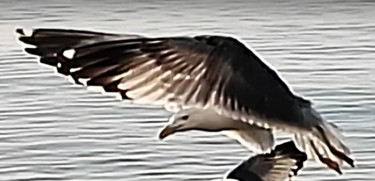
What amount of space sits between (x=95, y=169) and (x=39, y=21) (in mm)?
1155

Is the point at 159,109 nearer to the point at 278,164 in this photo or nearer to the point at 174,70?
the point at 278,164

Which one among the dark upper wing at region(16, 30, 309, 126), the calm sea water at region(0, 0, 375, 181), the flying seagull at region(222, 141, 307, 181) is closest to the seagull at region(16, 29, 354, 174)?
the dark upper wing at region(16, 30, 309, 126)

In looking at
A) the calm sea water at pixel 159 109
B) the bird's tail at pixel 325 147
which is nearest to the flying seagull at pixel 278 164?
the bird's tail at pixel 325 147

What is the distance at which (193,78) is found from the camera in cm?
154

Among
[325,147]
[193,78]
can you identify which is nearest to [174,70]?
[193,78]

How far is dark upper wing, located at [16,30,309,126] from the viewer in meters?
1.49

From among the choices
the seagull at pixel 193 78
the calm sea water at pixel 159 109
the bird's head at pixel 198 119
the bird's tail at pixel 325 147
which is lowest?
the calm sea water at pixel 159 109

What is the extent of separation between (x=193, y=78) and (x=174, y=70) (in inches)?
1.0

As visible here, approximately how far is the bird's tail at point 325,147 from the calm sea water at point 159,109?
2.47ft

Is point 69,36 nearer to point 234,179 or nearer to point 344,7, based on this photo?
point 234,179

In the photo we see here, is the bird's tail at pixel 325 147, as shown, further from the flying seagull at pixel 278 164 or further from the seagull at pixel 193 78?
the flying seagull at pixel 278 164

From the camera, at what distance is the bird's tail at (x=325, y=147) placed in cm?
159

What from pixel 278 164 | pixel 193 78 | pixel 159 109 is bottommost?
pixel 159 109

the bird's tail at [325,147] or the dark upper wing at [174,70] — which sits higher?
the dark upper wing at [174,70]
